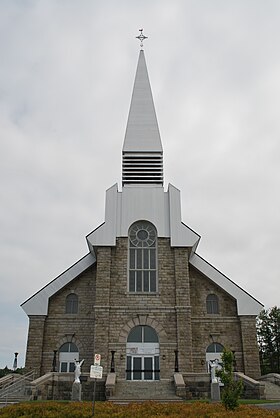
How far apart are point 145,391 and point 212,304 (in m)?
8.90

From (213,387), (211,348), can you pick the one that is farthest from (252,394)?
(211,348)

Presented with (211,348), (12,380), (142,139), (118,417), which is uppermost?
(142,139)

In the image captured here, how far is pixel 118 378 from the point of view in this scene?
86.1 feet

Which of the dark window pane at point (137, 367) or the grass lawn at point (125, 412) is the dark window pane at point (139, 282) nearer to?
the dark window pane at point (137, 367)

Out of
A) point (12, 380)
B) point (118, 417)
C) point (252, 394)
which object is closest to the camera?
point (118, 417)

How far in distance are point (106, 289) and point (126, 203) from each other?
606cm

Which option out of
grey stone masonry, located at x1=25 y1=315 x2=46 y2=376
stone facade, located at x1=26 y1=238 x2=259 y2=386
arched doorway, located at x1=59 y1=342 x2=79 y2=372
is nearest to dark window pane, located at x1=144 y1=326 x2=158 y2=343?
stone facade, located at x1=26 y1=238 x2=259 y2=386

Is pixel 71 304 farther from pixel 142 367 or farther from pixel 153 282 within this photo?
pixel 142 367

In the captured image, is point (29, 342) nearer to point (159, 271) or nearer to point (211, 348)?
point (159, 271)

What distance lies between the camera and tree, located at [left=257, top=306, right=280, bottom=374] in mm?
42781

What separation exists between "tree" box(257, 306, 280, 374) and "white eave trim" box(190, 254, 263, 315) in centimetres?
1424

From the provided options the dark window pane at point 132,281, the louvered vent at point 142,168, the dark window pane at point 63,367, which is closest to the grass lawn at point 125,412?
the dark window pane at point 132,281

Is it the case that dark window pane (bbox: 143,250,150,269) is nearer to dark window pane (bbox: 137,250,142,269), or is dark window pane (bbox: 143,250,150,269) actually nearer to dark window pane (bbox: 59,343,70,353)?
dark window pane (bbox: 137,250,142,269)

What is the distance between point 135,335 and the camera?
27828mm
